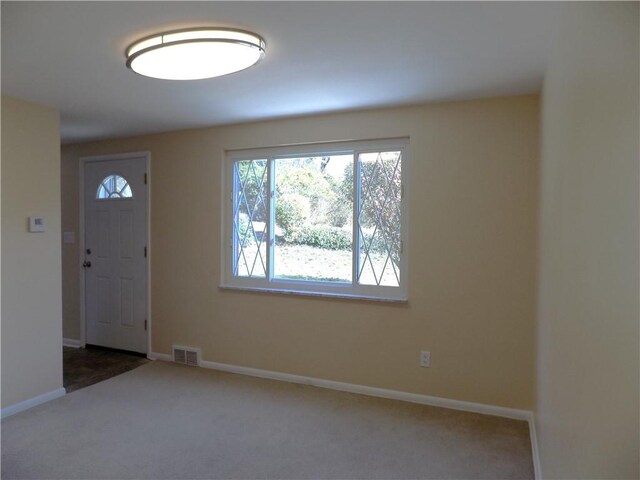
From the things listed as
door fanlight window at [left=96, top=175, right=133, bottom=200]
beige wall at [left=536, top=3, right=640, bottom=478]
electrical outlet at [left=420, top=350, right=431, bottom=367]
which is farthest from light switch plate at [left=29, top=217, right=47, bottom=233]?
beige wall at [left=536, top=3, right=640, bottom=478]

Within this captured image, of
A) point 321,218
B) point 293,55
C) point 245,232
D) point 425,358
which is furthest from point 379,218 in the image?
point 293,55

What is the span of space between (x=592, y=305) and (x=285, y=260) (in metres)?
2.84

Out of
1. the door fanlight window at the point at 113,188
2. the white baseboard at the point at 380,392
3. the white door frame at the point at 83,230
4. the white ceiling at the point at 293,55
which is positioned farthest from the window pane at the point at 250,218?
the door fanlight window at the point at 113,188

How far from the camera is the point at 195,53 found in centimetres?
200

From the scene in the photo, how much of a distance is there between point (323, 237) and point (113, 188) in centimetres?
240

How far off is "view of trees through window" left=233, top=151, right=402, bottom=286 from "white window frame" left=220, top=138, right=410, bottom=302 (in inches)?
1.3

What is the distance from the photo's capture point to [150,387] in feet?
11.3

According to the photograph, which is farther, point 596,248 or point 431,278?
point 431,278

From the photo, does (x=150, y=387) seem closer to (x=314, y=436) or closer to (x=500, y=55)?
(x=314, y=436)

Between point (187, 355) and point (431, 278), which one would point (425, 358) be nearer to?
point (431, 278)

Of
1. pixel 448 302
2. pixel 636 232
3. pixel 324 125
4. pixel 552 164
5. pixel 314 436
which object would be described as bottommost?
pixel 314 436

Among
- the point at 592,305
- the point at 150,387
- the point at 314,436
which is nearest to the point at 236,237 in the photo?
the point at 150,387

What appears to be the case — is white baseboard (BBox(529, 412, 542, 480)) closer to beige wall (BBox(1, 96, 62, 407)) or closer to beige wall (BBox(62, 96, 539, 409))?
beige wall (BBox(62, 96, 539, 409))

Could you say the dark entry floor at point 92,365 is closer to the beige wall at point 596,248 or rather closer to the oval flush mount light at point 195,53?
the oval flush mount light at point 195,53
